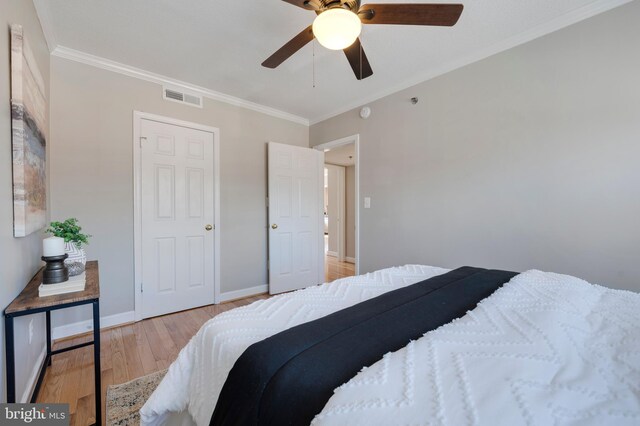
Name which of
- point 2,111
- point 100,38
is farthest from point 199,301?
point 100,38

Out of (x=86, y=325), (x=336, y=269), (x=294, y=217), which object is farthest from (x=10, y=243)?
(x=336, y=269)

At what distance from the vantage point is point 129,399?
157cm

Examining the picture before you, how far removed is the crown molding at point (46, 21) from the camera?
1.76m

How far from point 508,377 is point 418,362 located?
0.18 m

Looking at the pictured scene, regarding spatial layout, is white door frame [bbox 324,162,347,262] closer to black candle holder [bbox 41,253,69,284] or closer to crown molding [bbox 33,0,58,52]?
crown molding [bbox 33,0,58,52]

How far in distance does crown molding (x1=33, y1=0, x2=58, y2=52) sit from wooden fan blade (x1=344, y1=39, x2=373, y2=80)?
202 centimetres

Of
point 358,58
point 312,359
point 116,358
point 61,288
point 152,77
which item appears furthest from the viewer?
point 152,77

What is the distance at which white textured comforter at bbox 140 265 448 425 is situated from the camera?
876mm

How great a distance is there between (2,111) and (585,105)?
329cm

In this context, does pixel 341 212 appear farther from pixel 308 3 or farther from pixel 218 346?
pixel 218 346

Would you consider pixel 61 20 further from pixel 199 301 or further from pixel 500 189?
pixel 500 189

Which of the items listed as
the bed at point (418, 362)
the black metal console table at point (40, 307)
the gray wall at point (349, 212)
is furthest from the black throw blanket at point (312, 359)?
the gray wall at point (349, 212)

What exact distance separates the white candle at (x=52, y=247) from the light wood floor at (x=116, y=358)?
2.97 feet

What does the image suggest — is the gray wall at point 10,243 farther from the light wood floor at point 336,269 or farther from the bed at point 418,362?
the light wood floor at point 336,269
